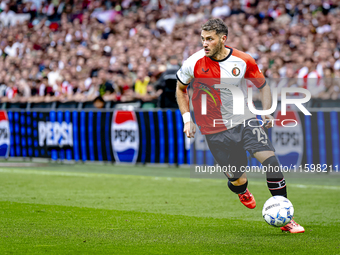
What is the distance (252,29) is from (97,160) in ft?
23.7

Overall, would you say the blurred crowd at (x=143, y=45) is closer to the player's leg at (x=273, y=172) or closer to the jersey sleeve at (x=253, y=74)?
the jersey sleeve at (x=253, y=74)

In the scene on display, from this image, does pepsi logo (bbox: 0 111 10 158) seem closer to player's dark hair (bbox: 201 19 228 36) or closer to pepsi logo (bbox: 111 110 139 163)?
pepsi logo (bbox: 111 110 139 163)

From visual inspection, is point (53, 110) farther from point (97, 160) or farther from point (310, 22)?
point (310, 22)

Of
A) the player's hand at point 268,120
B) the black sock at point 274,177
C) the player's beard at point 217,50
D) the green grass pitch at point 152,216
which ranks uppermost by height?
the player's beard at point 217,50

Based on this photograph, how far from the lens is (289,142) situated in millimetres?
12219

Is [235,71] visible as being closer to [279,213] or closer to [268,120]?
[268,120]

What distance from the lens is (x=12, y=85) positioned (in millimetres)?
21750

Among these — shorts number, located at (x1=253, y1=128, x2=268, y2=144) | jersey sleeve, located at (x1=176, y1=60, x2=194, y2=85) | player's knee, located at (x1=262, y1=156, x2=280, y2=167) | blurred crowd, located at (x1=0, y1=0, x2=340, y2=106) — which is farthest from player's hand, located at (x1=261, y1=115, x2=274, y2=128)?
blurred crowd, located at (x1=0, y1=0, x2=340, y2=106)

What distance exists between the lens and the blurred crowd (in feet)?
50.0

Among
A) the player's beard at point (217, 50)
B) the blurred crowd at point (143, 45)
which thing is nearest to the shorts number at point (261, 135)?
the player's beard at point (217, 50)

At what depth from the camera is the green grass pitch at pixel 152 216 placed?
532 centimetres

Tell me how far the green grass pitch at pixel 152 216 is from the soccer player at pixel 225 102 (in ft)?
2.33

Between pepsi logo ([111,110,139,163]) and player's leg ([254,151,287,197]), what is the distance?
816 cm

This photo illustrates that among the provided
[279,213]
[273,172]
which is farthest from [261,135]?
[279,213]
